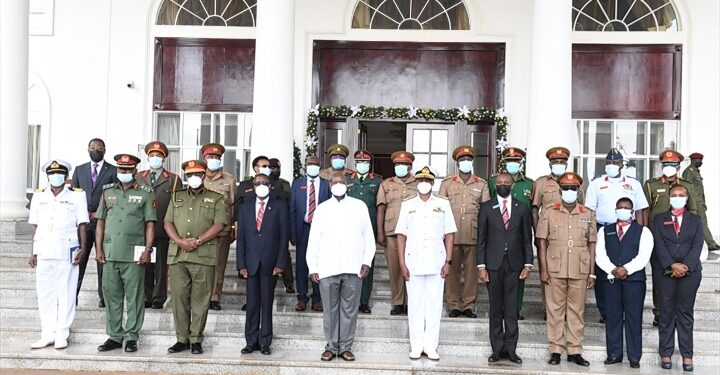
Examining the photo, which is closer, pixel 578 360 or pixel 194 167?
pixel 578 360

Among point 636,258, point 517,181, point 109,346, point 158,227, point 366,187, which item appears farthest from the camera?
point 366,187

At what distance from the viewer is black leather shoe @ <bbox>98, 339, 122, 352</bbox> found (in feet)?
24.6

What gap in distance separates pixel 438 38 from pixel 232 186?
19.1ft

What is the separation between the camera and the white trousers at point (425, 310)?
7465 mm

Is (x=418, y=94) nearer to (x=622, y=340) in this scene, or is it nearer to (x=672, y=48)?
(x=672, y=48)

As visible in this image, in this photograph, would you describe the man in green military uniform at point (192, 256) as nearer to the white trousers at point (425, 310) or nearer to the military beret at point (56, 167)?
the military beret at point (56, 167)

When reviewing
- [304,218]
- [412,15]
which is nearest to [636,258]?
[304,218]

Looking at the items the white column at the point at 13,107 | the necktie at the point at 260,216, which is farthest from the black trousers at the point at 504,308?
the white column at the point at 13,107

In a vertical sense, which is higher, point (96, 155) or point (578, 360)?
point (96, 155)

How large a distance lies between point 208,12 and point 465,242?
24.8 ft

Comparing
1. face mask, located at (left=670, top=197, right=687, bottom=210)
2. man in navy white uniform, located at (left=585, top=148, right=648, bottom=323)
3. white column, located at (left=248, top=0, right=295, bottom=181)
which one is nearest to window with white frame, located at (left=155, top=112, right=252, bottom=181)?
white column, located at (left=248, top=0, right=295, bottom=181)

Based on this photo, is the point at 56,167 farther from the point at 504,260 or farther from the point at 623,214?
the point at 623,214

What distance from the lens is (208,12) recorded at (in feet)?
44.3

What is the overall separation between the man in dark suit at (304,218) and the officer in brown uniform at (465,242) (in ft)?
5.00
